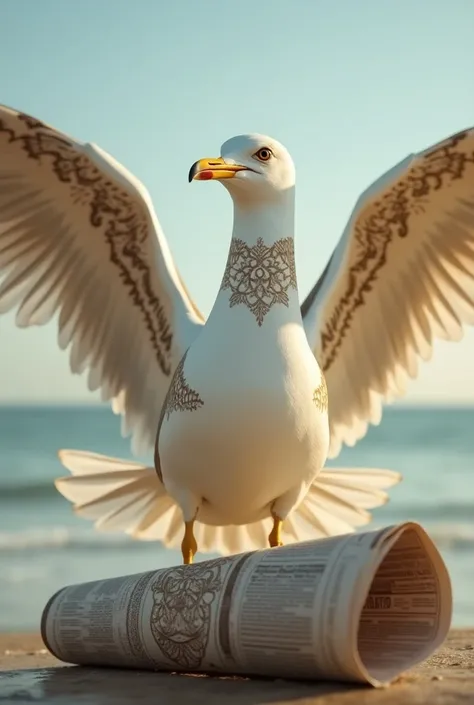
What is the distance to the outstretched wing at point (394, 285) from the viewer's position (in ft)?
12.0

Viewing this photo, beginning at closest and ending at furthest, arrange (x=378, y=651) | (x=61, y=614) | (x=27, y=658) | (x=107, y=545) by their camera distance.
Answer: (x=378, y=651), (x=61, y=614), (x=27, y=658), (x=107, y=545)

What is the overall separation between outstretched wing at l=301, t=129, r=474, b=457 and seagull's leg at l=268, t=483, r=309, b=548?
2.24ft

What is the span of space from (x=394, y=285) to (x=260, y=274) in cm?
91

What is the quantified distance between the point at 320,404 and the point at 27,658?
3.89 ft

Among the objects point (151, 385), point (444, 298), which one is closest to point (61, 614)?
point (151, 385)

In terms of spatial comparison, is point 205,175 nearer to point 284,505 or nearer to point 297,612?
point 284,505

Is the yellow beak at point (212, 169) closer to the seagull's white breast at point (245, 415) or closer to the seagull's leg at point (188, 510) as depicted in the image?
the seagull's white breast at point (245, 415)

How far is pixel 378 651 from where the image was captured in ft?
7.37

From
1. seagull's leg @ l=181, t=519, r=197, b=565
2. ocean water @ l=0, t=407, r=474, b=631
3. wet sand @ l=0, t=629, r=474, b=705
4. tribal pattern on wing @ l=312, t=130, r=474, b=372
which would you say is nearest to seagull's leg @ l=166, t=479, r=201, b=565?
seagull's leg @ l=181, t=519, r=197, b=565

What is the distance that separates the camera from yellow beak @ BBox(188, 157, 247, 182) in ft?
10.1

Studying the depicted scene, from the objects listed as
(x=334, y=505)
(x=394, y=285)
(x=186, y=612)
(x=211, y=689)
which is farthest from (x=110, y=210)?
(x=211, y=689)

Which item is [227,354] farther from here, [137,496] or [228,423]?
[137,496]

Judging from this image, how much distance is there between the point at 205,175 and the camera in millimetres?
3076

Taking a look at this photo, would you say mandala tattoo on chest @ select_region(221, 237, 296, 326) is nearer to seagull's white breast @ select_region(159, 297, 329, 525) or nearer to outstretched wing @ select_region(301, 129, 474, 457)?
seagull's white breast @ select_region(159, 297, 329, 525)
